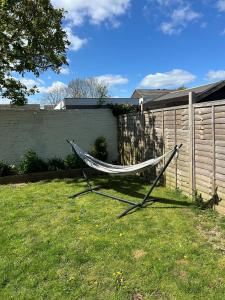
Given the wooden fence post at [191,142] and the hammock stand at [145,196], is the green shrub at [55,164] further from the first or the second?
the wooden fence post at [191,142]

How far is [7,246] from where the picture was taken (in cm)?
360

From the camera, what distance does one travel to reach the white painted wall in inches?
329

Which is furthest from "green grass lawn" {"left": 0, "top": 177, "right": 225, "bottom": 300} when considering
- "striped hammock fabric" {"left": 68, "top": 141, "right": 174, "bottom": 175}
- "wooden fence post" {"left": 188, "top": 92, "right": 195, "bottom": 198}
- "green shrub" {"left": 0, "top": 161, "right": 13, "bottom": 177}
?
"green shrub" {"left": 0, "top": 161, "right": 13, "bottom": 177}

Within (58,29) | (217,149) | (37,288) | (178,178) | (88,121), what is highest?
(58,29)

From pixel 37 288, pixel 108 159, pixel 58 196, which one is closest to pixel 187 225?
pixel 37 288

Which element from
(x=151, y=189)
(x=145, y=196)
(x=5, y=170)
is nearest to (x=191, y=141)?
(x=151, y=189)

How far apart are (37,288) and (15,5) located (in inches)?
270

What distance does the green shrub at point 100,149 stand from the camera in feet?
29.0

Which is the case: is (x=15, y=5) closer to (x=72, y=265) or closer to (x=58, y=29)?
(x=58, y=29)

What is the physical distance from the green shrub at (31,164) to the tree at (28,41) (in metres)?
1.65

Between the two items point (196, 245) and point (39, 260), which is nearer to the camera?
point (39, 260)

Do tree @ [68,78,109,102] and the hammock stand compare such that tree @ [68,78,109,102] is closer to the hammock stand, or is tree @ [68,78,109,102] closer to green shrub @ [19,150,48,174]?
green shrub @ [19,150,48,174]

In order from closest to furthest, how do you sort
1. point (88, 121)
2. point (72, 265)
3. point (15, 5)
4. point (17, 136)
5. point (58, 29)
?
point (72, 265) < point (15, 5) < point (58, 29) < point (17, 136) < point (88, 121)

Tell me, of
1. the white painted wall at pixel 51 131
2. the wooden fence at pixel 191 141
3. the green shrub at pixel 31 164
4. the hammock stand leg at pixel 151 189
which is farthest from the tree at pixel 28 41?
the hammock stand leg at pixel 151 189
